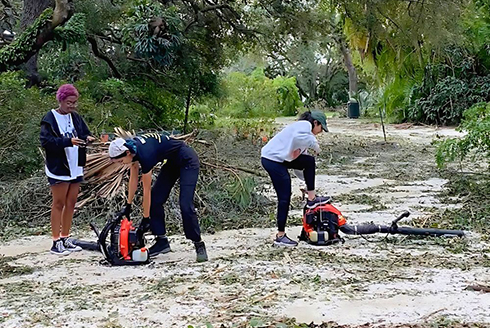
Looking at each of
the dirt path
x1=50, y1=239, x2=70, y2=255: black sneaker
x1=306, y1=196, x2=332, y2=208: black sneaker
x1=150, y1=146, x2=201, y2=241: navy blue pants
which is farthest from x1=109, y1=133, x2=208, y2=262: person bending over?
x1=306, y1=196, x2=332, y2=208: black sneaker

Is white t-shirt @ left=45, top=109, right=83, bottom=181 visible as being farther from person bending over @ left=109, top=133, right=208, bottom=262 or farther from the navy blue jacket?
person bending over @ left=109, top=133, right=208, bottom=262

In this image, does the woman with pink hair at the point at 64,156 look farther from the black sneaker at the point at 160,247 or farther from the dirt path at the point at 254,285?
the black sneaker at the point at 160,247

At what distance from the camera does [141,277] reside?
5.30m

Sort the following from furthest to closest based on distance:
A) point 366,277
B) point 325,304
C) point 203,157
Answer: point 203,157, point 366,277, point 325,304

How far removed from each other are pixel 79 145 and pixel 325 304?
9.34 ft

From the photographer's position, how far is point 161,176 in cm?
607

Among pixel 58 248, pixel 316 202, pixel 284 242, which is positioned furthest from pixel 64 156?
pixel 316 202

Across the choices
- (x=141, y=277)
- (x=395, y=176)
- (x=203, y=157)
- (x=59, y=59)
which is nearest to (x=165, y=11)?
(x=59, y=59)

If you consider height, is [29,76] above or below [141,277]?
above

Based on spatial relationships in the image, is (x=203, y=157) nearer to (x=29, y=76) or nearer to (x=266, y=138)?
(x=29, y=76)

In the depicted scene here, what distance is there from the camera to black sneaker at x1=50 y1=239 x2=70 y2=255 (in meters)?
6.17

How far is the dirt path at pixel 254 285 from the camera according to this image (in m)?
4.20

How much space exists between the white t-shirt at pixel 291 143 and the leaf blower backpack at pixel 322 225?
0.59 meters

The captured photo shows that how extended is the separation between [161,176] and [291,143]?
4.28ft
